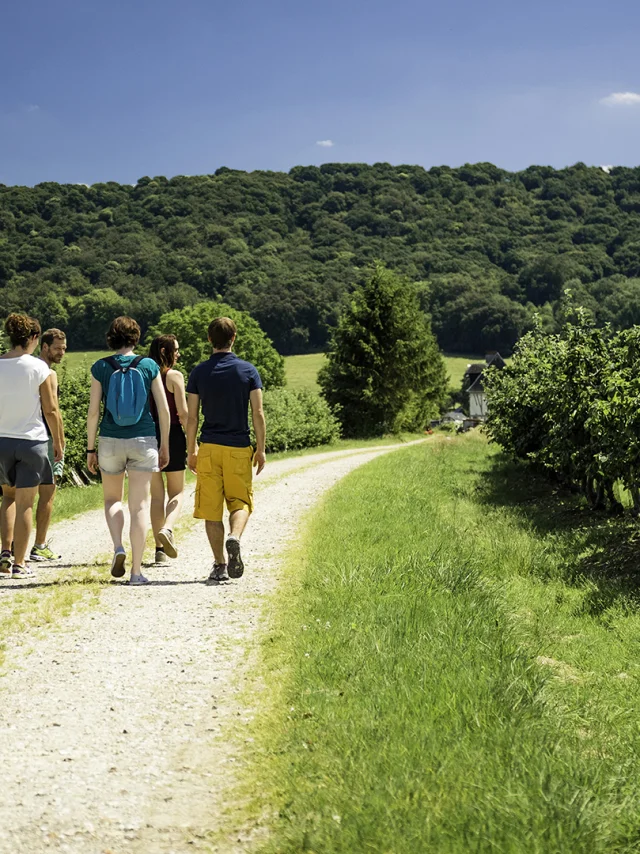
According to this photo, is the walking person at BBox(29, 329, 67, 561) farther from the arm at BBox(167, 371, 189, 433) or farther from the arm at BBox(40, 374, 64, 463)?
the arm at BBox(167, 371, 189, 433)

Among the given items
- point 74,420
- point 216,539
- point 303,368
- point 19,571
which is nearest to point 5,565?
point 19,571

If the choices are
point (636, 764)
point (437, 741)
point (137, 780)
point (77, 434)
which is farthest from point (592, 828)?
point (77, 434)

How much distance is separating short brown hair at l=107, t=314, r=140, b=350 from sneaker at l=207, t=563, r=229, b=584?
6.65ft

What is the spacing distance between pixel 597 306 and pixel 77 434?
273ft

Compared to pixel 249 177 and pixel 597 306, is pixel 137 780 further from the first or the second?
pixel 249 177

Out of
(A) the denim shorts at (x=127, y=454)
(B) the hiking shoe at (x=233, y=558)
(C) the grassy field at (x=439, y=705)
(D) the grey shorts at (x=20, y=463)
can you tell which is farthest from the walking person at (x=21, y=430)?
(C) the grassy field at (x=439, y=705)

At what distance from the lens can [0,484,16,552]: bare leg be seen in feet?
25.2

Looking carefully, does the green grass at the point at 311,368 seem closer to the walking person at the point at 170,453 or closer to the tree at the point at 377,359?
the tree at the point at 377,359

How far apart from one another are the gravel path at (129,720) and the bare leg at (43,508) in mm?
1401

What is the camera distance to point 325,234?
11162 centimetres

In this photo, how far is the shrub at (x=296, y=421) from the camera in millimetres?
31833

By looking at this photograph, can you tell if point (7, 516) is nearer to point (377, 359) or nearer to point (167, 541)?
point (167, 541)

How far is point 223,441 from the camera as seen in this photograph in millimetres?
7293

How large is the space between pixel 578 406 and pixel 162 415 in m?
8.57
